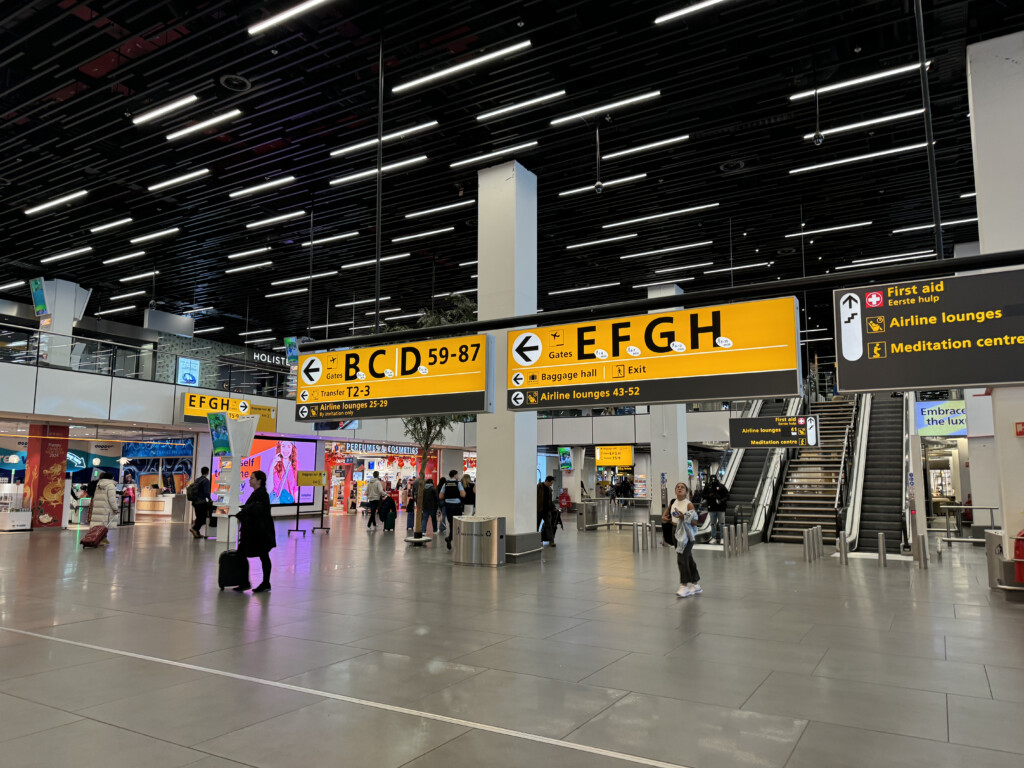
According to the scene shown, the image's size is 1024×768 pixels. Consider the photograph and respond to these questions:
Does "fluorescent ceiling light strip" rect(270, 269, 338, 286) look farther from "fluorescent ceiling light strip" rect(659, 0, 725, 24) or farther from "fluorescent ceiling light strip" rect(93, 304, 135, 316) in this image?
"fluorescent ceiling light strip" rect(659, 0, 725, 24)

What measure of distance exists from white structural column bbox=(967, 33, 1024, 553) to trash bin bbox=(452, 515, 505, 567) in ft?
23.3

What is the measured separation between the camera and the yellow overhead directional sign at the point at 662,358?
240 inches

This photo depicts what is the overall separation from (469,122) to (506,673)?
8.33 m

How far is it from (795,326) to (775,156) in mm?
6587

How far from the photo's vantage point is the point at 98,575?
10.2 m

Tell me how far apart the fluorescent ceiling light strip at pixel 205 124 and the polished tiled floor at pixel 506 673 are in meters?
6.87

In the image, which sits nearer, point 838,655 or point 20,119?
point 838,655

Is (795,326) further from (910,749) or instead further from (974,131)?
(974,131)

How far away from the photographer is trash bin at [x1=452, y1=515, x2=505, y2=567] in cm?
1127

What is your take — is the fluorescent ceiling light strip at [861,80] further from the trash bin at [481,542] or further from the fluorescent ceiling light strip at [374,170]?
the trash bin at [481,542]

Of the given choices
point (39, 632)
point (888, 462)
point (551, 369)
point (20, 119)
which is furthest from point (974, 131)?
point (20, 119)

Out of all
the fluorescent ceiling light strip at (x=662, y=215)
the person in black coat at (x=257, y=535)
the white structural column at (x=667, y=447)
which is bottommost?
the person in black coat at (x=257, y=535)

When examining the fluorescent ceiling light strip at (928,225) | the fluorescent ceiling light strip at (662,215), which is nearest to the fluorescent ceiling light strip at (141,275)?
the fluorescent ceiling light strip at (662,215)

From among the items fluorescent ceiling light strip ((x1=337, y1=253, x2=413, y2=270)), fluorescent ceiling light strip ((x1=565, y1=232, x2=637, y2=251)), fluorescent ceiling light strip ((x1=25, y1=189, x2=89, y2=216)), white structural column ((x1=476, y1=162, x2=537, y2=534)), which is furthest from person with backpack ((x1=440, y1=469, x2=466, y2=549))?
fluorescent ceiling light strip ((x1=25, y1=189, x2=89, y2=216))
